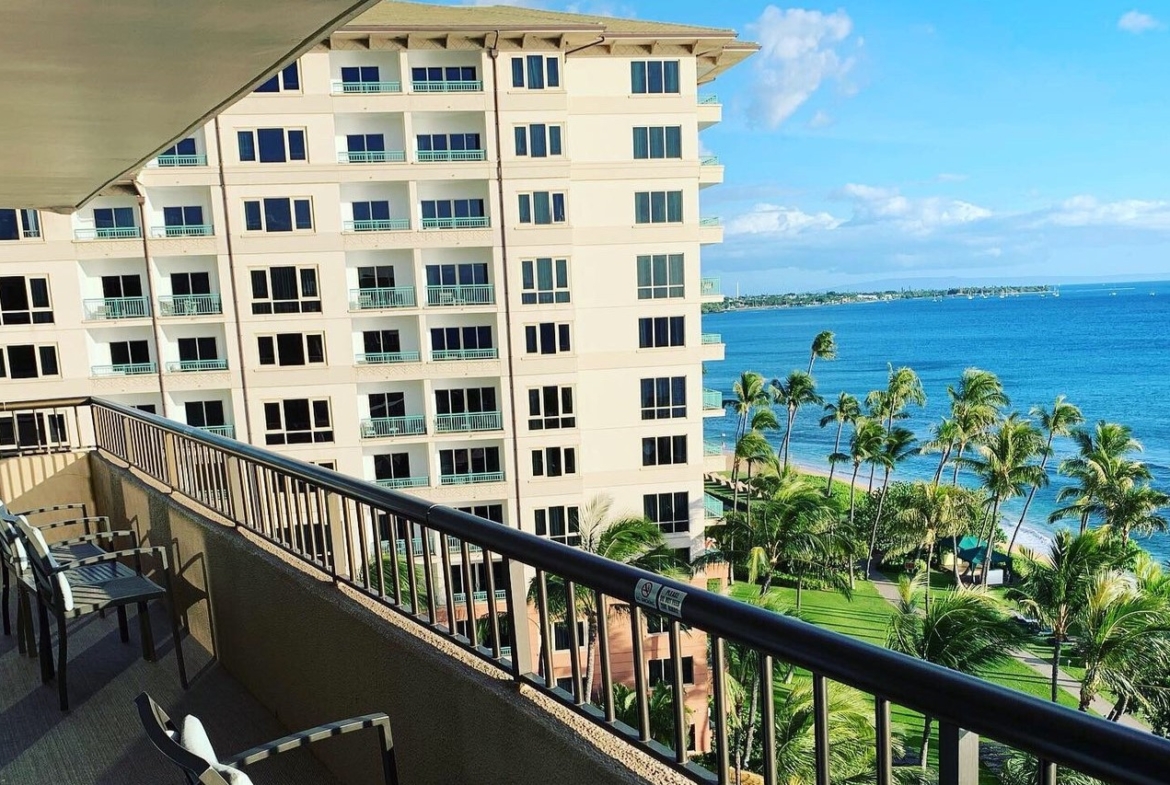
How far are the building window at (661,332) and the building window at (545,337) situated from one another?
9.61 feet

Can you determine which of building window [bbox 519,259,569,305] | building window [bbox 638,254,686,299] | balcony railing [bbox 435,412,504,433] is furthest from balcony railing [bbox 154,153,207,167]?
building window [bbox 638,254,686,299]

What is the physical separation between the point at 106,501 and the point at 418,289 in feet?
83.4

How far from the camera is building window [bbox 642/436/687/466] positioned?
109 ft

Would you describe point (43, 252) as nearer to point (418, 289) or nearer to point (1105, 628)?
point (418, 289)

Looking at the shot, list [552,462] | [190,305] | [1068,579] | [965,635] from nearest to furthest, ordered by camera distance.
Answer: [965,635] < [1068,579] < [190,305] < [552,462]

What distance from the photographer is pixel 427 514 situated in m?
2.63

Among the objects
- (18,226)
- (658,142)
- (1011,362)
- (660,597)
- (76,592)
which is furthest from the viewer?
(1011,362)

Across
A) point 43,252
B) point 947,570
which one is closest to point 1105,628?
point 947,570

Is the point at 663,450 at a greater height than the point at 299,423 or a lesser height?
lesser

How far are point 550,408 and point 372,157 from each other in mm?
11199

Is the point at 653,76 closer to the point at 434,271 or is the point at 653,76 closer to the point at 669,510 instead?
the point at 434,271

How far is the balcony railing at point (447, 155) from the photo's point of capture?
30797 mm

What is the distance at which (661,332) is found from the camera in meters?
32.6

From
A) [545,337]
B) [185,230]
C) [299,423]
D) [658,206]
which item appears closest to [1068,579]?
[658,206]
